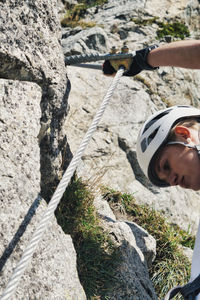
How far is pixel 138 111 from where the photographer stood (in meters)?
8.80

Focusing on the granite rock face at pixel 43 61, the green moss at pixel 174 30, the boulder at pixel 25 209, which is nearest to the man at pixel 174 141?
the granite rock face at pixel 43 61

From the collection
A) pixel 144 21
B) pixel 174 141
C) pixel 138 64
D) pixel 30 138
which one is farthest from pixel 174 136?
pixel 144 21

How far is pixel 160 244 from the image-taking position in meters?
6.47

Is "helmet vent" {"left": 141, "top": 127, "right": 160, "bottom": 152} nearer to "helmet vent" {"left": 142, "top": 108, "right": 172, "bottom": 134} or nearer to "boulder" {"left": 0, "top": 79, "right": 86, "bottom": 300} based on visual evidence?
"helmet vent" {"left": 142, "top": 108, "right": 172, "bottom": 134}

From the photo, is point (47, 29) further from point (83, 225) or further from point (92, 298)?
point (92, 298)

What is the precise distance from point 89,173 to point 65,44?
676 cm

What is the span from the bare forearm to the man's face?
1.02 m

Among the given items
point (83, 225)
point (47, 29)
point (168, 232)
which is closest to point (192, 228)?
point (168, 232)

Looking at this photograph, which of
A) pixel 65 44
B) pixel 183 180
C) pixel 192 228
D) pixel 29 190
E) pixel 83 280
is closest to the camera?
pixel 29 190

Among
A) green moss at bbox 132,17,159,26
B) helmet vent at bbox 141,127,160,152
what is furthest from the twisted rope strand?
green moss at bbox 132,17,159,26

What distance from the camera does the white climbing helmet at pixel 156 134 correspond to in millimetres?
4434

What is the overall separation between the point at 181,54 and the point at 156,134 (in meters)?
1.04

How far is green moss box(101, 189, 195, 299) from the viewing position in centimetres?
604

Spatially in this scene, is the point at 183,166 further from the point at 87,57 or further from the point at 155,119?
the point at 87,57
